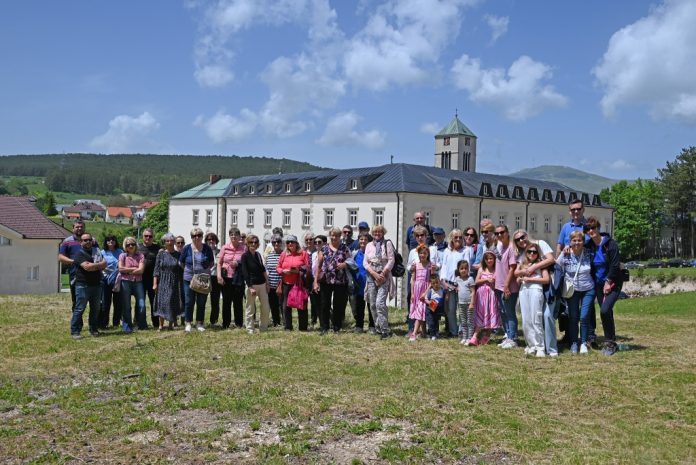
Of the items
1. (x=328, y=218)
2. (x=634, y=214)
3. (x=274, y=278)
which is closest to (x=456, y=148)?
(x=634, y=214)

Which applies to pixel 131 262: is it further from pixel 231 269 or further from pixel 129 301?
pixel 231 269

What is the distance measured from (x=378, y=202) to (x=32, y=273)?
28860 mm

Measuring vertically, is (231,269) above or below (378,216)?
below

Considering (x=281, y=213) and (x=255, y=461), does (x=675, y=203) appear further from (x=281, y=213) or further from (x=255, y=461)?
(x=255, y=461)

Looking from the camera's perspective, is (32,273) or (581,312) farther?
(32,273)

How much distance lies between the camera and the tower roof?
8847 cm

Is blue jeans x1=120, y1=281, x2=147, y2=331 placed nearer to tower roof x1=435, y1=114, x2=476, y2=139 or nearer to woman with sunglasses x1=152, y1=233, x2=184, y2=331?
woman with sunglasses x1=152, y1=233, x2=184, y2=331

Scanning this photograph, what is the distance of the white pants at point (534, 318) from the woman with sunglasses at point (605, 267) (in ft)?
2.62

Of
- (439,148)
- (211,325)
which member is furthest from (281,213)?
(211,325)

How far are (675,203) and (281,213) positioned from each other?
47.8 metres

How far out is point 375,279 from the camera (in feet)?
34.6

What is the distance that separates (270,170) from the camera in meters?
182

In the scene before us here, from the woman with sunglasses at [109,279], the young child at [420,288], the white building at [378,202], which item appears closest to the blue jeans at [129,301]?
the woman with sunglasses at [109,279]

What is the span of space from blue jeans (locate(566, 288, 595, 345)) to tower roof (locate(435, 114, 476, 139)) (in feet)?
265
